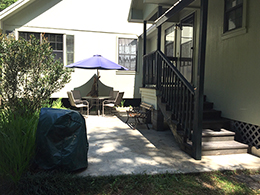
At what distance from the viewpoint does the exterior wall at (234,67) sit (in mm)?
4258

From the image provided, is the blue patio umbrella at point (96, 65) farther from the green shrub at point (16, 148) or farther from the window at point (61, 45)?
the green shrub at point (16, 148)

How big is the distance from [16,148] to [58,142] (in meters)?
0.55

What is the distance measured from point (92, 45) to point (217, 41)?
20.5ft

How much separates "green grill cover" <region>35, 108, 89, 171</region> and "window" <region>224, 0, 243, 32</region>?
420 centimetres

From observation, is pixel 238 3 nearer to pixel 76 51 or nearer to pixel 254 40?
pixel 254 40

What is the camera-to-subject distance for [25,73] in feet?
14.8

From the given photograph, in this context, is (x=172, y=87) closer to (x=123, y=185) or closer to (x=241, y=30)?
(x=241, y=30)

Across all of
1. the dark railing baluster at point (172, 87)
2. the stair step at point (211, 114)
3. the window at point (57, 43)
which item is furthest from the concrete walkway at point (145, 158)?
the window at point (57, 43)

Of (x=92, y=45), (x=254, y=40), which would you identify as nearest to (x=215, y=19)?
(x=254, y=40)

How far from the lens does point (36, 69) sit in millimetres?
4594

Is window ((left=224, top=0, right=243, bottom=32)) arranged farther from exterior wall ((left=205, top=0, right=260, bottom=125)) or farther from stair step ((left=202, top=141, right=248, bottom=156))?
stair step ((left=202, top=141, right=248, bottom=156))

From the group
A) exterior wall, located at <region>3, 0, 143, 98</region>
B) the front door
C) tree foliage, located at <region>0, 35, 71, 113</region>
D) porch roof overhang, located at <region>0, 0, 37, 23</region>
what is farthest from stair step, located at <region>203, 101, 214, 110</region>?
porch roof overhang, located at <region>0, 0, 37, 23</region>

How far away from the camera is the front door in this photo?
23.2 ft

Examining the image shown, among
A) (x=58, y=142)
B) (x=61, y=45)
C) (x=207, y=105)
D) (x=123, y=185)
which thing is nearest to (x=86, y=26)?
(x=61, y=45)
